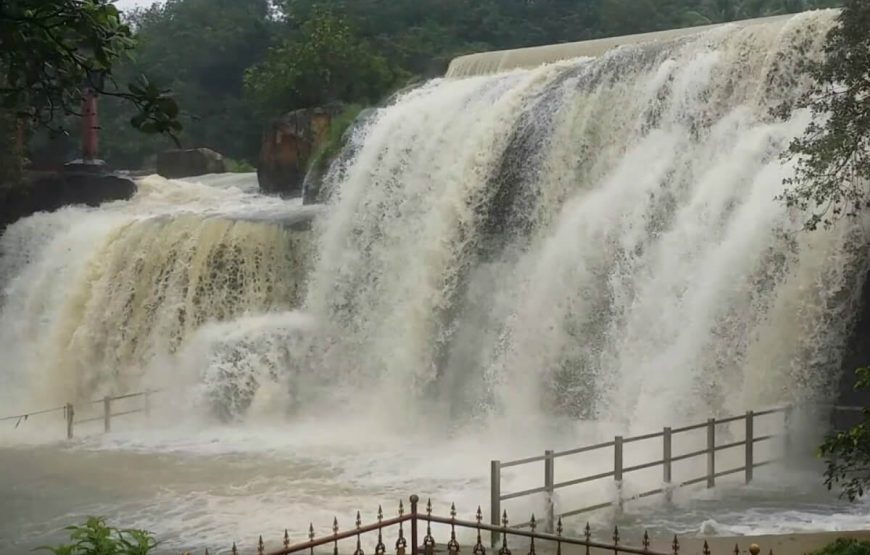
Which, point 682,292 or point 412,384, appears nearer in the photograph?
point 682,292

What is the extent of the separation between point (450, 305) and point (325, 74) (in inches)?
638

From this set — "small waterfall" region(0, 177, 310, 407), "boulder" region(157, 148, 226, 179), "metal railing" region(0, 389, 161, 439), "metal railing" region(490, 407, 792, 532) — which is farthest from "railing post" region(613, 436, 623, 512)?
"boulder" region(157, 148, 226, 179)

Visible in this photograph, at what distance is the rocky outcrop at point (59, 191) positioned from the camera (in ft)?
82.0

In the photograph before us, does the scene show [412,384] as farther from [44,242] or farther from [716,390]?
[44,242]

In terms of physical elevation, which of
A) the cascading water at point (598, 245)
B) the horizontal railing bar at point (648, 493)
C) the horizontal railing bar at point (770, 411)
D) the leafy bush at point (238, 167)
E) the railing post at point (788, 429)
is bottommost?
the horizontal railing bar at point (648, 493)

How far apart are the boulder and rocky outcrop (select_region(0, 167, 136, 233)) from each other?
21.7ft

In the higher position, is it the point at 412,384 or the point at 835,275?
the point at 835,275

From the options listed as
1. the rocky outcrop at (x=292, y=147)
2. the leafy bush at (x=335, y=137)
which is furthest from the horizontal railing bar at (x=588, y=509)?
the rocky outcrop at (x=292, y=147)

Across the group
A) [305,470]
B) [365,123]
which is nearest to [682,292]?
[305,470]

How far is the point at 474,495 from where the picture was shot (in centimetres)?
1135

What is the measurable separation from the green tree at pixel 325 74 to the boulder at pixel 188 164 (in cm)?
295

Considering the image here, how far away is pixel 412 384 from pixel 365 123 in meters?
5.90

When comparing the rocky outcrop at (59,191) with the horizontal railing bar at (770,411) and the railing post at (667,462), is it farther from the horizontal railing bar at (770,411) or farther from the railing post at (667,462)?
the horizontal railing bar at (770,411)

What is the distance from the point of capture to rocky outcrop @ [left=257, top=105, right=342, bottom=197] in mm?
26688
